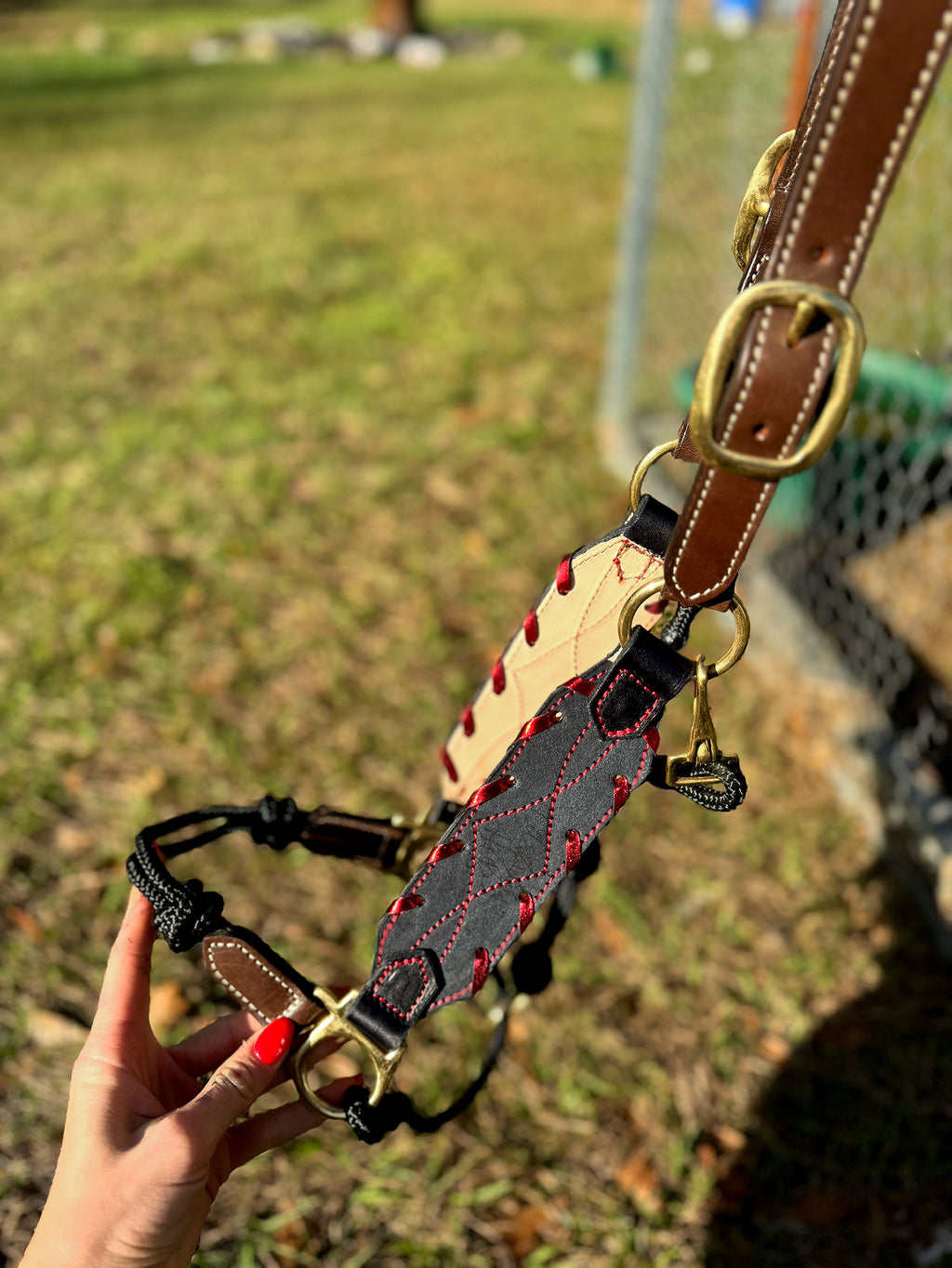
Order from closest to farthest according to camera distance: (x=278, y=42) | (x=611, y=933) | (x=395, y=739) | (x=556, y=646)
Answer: (x=556, y=646), (x=611, y=933), (x=395, y=739), (x=278, y=42)

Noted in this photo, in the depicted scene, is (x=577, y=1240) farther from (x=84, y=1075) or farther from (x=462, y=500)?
(x=462, y=500)

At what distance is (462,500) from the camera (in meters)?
3.62

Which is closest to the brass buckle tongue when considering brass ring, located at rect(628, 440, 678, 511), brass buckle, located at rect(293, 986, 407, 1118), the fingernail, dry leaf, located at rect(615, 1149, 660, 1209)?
brass ring, located at rect(628, 440, 678, 511)

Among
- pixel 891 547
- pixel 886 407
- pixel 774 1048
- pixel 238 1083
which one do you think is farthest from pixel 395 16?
pixel 238 1083

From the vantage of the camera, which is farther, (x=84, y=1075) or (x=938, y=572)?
(x=938, y=572)

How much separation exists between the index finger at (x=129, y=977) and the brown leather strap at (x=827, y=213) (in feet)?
2.69

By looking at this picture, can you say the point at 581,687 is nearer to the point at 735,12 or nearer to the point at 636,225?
the point at 636,225

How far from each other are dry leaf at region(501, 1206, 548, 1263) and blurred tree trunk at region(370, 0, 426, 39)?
14920mm

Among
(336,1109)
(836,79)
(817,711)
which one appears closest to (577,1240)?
(336,1109)

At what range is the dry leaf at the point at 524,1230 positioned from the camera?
1.73 m

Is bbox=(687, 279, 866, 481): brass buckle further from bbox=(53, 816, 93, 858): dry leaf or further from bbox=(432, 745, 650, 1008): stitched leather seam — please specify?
bbox=(53, 816, 93, 858): dry leaf

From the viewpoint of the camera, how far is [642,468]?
1.09m

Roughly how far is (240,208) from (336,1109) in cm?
627
